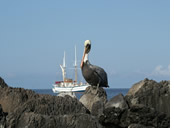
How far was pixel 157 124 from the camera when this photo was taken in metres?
7.64

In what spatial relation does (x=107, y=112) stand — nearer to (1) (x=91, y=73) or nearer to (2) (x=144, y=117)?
(2) (x=144, y=117)

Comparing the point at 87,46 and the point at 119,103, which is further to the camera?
the point at 87,46

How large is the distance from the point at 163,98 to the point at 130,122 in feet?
3.06

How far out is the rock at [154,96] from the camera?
318 inches

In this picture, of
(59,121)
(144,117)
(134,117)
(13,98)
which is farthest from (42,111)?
(144,117)

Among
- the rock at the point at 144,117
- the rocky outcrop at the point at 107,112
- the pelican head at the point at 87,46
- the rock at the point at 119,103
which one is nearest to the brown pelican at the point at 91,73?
the pelican head at the point at 87,46

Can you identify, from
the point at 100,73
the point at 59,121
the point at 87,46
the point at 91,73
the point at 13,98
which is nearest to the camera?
the point at 59,121

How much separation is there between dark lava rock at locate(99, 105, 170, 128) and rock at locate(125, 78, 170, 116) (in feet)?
1.17

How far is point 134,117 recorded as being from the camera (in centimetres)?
761

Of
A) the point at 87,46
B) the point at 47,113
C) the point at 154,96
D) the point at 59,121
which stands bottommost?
the point at 59,121

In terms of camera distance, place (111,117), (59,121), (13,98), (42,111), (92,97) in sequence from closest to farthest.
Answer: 1. (59,121)
2. (111,117)
3. (42,111)
4. (13,98)
5. (92,97)

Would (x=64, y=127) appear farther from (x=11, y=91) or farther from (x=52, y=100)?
(x=11, y=91)

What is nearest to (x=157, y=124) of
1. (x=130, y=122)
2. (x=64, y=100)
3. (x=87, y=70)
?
(x=130, y=122)

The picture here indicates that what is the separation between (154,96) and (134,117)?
85cm
